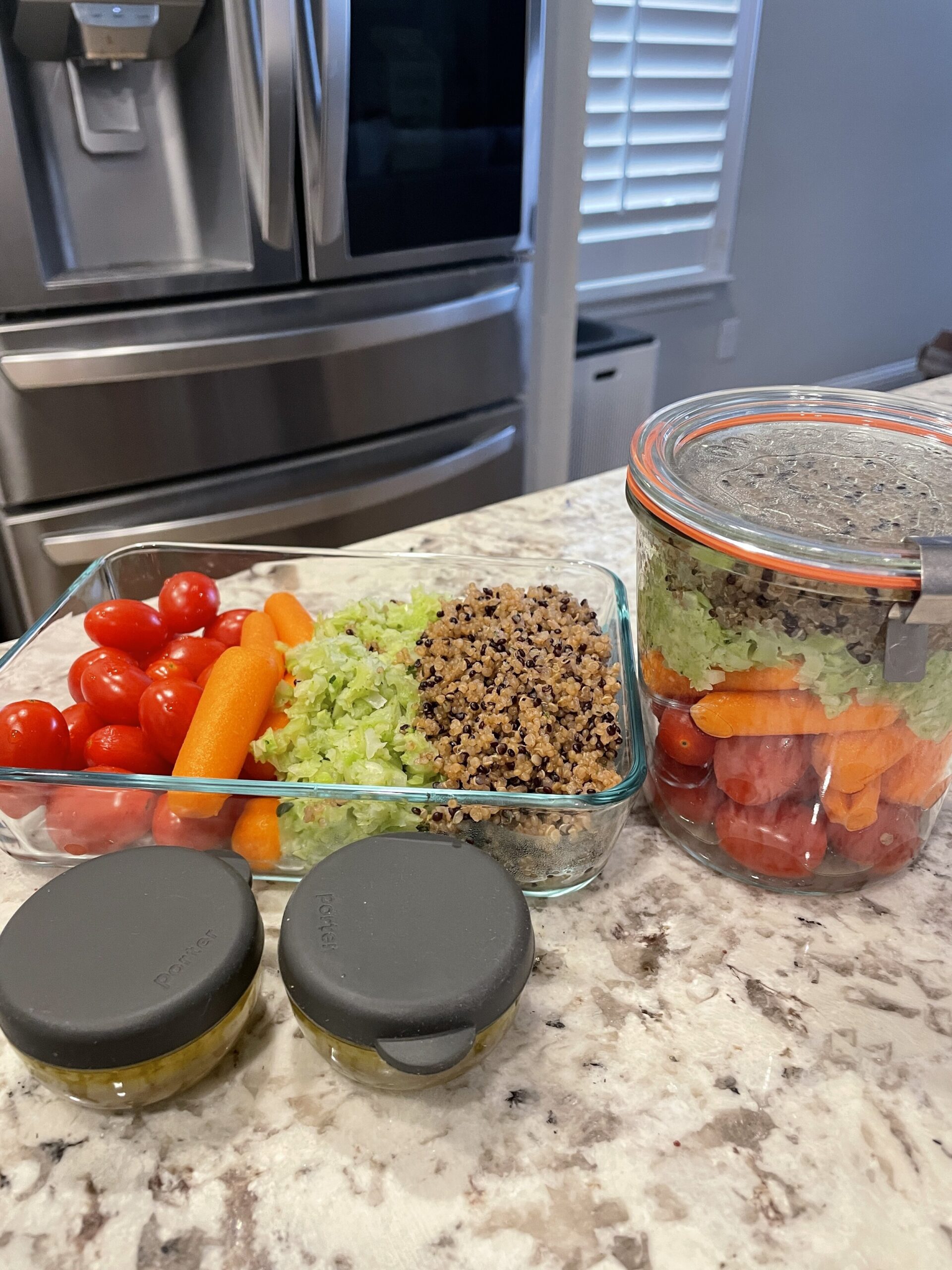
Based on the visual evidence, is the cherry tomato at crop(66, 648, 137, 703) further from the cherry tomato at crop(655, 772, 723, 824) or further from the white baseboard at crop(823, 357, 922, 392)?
the white baseboard at crop(823, 357, 922, 392)

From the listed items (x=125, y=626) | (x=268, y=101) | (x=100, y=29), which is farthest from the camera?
(x=268, y=101)

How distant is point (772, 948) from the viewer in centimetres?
57

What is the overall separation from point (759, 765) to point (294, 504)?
1.38 meters

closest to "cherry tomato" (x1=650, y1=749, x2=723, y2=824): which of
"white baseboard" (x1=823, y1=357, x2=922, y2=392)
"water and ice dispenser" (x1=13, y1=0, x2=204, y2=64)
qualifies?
A: "water and ice dispenser" (x1=13, y1=0, x2=204, y2=64)

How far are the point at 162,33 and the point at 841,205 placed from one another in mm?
2854

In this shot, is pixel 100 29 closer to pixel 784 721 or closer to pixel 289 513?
pixel 289 513

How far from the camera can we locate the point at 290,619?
2.52 feet

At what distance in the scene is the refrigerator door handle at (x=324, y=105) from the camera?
1.45 metres

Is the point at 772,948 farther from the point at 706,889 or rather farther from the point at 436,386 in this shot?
the point at 436,386

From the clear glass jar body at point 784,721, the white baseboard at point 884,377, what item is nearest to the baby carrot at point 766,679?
the clear glass jar body at point 784,721

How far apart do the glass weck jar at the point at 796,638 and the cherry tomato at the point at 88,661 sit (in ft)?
1.33

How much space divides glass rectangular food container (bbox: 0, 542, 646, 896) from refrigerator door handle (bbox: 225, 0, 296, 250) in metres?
0.96

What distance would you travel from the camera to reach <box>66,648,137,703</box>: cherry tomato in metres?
0.70

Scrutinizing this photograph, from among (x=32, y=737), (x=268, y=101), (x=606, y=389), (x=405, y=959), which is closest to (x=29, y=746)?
(x=32, y=737)
